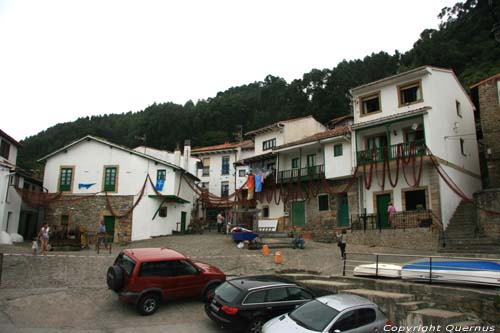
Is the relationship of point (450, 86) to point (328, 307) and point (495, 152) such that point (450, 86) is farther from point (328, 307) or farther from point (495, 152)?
point (328, 307)

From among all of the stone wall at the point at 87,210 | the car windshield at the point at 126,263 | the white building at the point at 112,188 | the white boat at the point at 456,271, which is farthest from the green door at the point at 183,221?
the white boat at the point at 456,271

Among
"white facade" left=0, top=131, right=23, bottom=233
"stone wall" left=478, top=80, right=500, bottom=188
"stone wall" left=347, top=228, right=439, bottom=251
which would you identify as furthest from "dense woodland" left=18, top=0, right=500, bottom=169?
"stone wall" left=347, top=228, right=439, bottom=251

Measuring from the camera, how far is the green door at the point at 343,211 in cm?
2674

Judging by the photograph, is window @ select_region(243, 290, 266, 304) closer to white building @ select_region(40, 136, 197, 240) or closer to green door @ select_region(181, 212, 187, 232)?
white building @ select_region(40, 136, 197, 240)

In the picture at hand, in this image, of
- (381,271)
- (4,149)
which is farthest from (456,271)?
(4,149)

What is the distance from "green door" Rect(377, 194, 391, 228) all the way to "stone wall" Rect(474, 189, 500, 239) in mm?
5415

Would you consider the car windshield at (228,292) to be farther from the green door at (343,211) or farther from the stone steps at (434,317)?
the green door at (343,211)

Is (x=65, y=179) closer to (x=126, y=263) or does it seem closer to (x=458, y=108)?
(x=126, y=263)

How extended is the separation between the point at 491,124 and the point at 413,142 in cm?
619

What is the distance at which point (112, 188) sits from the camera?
94.1 ft

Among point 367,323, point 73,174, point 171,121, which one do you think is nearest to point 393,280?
point 367,323

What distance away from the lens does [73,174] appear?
29.2m

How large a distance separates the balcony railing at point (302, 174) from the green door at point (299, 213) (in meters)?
2.05

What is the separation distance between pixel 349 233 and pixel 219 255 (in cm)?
920
